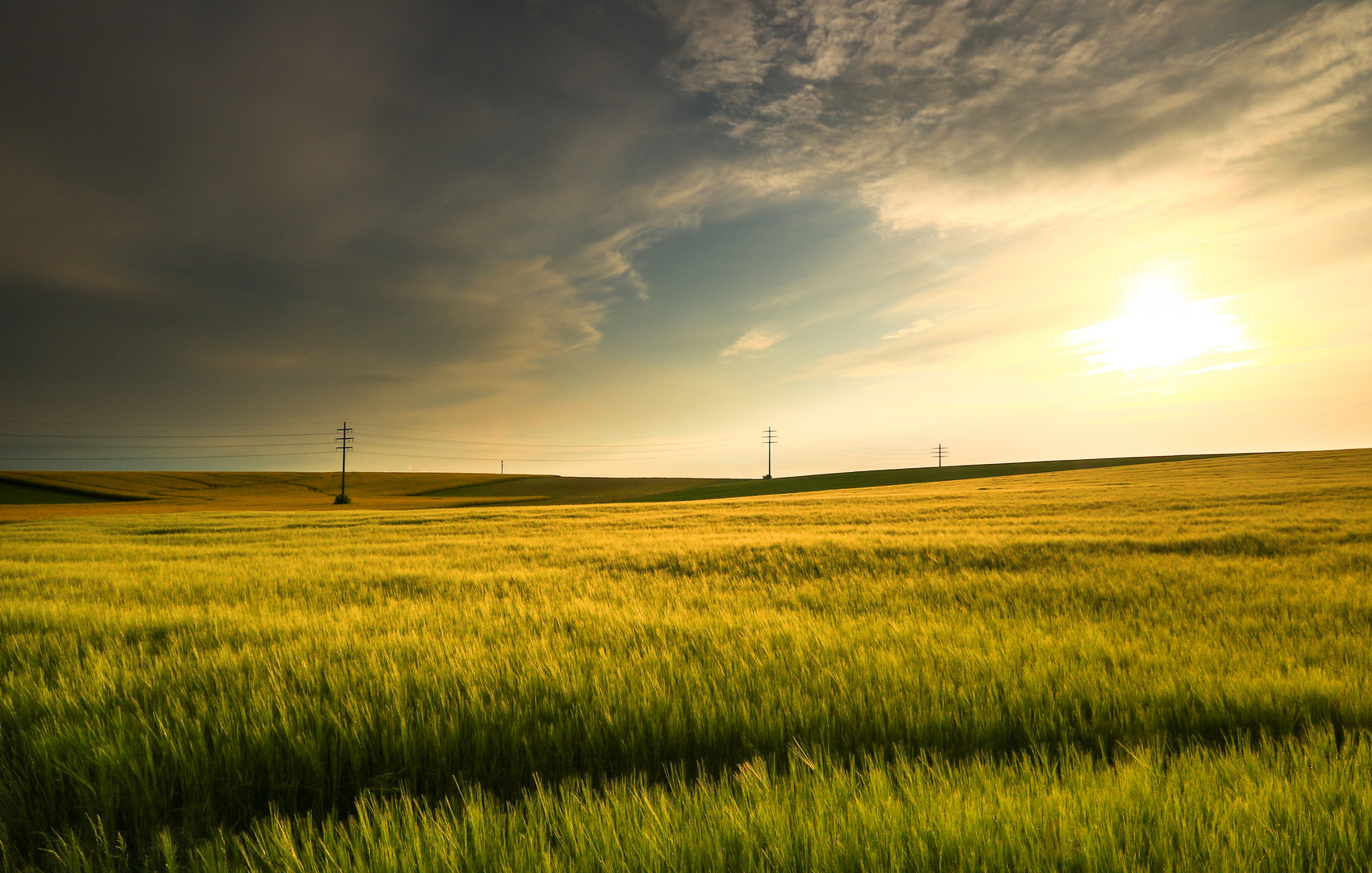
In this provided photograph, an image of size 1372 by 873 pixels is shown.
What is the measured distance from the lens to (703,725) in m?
2.79

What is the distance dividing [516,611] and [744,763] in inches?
149

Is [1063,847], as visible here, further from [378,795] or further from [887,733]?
[378,795]

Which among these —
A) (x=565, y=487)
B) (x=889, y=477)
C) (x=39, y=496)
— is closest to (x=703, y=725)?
(x=889, y=477)

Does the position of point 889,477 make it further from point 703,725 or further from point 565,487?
point 703,725

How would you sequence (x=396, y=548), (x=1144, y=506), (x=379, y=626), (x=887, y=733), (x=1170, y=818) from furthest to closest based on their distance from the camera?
(x=1144, y=506), (x=396, y=548), (x=379, y=626), (x=887, y=733), (x=1170, y=818)

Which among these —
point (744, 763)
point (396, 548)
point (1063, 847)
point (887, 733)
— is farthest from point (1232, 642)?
point (396, 548)

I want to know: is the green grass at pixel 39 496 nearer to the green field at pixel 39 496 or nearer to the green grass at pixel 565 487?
the green field at pixel 39 496

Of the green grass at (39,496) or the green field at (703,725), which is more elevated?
the green field at (703,725)

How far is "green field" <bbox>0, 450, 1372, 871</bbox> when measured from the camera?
1.69 meters

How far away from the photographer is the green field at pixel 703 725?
66.5 inches

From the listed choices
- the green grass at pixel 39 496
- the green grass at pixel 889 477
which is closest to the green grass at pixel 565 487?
the green grass at pixel 889 477

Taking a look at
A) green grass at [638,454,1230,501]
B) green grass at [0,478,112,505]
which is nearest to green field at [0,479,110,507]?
green grass at [0,478,112,505]

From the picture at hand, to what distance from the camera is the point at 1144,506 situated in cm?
1820

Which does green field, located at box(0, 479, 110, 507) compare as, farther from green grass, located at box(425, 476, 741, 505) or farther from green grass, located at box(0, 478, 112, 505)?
green grass, located at box(425, 476, 741, 505)
